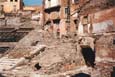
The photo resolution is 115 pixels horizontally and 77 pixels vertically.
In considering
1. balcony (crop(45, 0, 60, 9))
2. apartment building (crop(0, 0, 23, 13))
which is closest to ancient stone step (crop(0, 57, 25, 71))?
balcony (crop(45, 0, 60, 9))

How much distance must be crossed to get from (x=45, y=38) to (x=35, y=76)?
9.13 metres

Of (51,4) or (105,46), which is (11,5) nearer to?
(51,4)

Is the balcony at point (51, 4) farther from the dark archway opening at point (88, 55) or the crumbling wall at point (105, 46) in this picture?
the crumbling wall at point (105, 46)

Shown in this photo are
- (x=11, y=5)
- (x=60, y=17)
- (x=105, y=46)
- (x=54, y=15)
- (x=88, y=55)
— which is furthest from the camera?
(x=11, y=5)

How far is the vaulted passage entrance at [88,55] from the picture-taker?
26209 mm

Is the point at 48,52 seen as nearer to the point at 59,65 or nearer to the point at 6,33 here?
the point at 59,65

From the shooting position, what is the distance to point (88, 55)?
26.7 m

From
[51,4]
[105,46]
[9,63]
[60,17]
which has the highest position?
[51,4]

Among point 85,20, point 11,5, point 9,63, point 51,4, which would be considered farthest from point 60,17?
point 11,5

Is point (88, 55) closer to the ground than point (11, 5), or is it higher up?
closer to the ground

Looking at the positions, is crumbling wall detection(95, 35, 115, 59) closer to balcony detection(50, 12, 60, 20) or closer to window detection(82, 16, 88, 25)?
window detection(82, 16, 88, 25)

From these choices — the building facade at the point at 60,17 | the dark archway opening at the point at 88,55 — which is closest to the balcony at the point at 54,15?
the building facade at the point at 60,17

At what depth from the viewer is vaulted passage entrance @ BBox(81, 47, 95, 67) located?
1032 inches

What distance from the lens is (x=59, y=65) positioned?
973 inches
